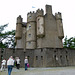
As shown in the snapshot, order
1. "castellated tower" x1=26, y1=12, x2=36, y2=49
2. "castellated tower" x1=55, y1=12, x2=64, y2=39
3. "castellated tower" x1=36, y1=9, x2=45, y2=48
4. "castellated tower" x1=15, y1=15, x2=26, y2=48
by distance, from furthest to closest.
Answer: "castellated tower" x1=15, y1=15, x2=26, y2=48 → "castellated tower" x1=26, y1=12, x2=36, y2=49 → "castellated tower" x1=55, y1=12, x2=64, y2=39 → "castellated tower" x1=36, y1=9, x2=45, y2=48

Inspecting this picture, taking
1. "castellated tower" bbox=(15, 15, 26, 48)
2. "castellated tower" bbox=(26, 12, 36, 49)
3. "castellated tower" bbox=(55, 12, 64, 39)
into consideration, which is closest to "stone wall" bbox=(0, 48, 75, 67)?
"castellated tower" bbox=(26, 12, 36, 49)

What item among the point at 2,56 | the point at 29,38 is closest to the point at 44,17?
the point at 29,38

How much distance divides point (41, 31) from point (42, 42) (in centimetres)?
320

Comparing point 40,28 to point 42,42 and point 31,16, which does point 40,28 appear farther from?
point 31,16

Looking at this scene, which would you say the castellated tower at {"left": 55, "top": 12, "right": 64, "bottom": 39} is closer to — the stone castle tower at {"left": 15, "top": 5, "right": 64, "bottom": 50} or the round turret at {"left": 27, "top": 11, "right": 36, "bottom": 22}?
the stone castle tower at {"left": 15, "top": 5, "right": 64, "bottom": 50}

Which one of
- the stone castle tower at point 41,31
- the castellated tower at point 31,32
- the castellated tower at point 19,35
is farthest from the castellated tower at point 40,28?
the castellated tower at point 19,35

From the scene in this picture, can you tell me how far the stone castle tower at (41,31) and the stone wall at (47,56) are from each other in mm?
4783

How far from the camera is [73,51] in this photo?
1027 inches

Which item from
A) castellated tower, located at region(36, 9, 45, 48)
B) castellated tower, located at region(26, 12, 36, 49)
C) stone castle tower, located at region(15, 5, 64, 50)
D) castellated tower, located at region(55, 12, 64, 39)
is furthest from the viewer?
castellated tower, located at region(26, 12, 36, 49)

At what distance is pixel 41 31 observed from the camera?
29469mm

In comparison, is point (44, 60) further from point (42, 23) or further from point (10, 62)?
point (10, 62)

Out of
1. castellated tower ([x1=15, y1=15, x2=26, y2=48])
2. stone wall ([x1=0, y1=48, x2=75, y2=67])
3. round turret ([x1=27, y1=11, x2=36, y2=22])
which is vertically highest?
round turret ([x1=27, y1=11, x2=36, y2=22])

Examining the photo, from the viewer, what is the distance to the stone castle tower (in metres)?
29.8

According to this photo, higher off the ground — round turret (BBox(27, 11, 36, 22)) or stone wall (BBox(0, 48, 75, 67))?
round turret (BBox(27, 11, 36, 22))
